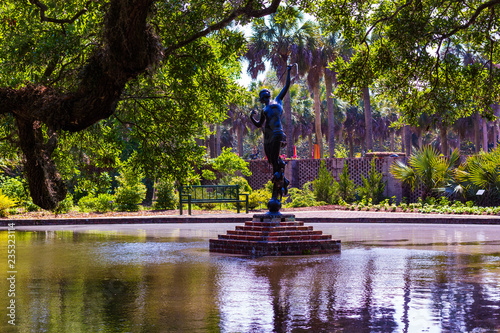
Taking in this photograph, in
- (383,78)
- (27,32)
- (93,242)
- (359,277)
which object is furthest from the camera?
(93,242)

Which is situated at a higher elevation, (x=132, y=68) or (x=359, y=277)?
(x=132, y=68)

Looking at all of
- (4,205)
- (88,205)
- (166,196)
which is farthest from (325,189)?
(4,205)

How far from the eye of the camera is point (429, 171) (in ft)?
86.6

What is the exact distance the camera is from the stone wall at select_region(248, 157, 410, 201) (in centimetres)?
2969

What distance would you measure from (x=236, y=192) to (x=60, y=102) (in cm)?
1641

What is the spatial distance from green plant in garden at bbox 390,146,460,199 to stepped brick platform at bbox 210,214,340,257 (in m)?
15.5

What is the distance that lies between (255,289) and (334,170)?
26.6 metres

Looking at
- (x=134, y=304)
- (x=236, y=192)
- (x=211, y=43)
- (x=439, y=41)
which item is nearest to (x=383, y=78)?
(x=439, y=41)

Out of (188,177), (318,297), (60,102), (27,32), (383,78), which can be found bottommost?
(318,297)

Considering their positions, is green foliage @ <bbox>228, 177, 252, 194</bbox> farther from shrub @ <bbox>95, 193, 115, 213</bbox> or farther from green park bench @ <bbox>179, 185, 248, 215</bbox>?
shrub @ <bbox>95, 193, 115, 213</bbox>

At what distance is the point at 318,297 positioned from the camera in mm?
6770

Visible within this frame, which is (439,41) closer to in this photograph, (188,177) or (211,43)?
(211,43)

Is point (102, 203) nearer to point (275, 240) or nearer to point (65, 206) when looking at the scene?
point (65, 206)

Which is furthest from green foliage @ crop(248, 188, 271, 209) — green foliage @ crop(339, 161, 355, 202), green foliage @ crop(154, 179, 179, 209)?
green foliage @ crop(339, 161, 355, 202)
